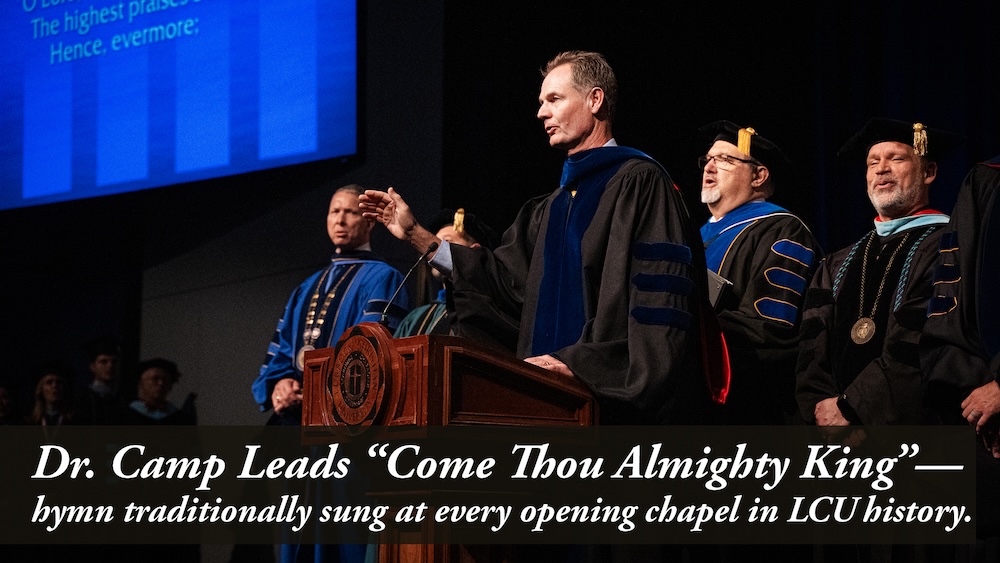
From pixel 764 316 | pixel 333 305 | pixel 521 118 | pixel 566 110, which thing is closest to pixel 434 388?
pixel 566 110

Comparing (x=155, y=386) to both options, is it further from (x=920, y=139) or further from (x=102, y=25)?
(x=920, y=139)

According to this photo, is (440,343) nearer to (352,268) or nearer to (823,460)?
(823,460)

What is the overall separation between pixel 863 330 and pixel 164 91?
4630 millimetres

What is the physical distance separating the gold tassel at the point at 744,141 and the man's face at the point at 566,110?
1.24m

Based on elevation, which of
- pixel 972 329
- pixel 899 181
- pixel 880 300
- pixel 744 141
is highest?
pixel 744 141

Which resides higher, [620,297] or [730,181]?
[730,181]

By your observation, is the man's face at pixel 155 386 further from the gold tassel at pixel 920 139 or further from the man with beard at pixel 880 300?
the gold tassel at pixel 920 139

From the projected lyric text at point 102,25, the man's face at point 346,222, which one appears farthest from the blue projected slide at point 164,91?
the man's face at point 346,222

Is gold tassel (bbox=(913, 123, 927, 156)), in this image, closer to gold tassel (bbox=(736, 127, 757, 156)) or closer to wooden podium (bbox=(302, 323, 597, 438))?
gold tassel (bbox=(736, 127, 757, 156))

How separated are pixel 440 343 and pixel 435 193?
3356 mm

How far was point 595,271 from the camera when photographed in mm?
3135

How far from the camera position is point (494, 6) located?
5.89m

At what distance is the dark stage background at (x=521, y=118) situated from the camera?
16.6 ft

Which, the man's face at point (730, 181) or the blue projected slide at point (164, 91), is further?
the blue projected slide at point (164, 91)
